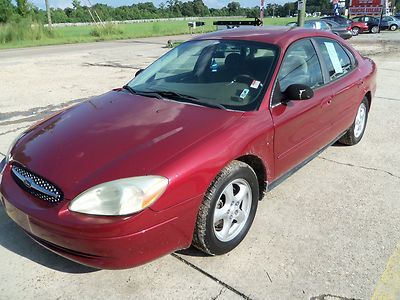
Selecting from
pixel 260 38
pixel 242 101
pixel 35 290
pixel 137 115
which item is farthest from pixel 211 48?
pixel 35 290

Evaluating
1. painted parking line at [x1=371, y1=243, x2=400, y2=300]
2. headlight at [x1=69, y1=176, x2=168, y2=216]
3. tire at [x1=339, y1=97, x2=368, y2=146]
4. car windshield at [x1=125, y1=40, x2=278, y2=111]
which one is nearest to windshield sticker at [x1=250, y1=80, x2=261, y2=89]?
car windshield at [x1=125, y1=40, x2=278, y2=111]

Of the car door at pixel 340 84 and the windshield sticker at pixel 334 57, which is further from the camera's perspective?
the windshield sticker at pixel 334 57

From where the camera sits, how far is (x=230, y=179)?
273 cm

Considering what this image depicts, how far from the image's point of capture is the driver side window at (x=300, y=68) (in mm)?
3416

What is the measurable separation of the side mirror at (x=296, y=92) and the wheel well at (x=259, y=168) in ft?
2.13

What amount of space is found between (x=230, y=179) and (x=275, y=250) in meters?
0.72

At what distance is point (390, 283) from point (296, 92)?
160 cm

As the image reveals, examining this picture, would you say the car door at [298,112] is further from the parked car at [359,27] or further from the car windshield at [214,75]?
the parked car at [359,27]

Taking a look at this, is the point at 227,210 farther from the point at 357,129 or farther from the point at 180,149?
the point at 357,129

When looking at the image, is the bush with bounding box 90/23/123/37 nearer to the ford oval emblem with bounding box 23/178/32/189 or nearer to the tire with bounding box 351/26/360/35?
the tire with bounding box 351/26/360/35

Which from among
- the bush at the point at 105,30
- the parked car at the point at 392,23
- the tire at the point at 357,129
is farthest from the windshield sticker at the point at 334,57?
the parked car at the point at 392,23

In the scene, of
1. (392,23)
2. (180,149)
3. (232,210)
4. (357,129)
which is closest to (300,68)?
(232,210)

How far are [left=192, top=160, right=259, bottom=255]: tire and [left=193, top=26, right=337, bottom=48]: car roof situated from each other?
137 centimetres

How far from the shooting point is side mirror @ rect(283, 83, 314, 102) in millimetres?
3248
